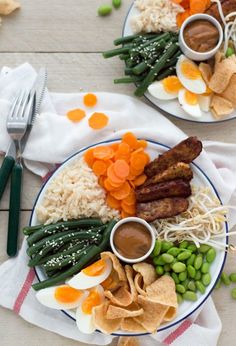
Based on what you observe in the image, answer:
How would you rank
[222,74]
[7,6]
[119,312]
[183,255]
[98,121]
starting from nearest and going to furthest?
1. [119,312]
2. [183,255]
3. [222,74]
4. [98,121]
5. [7,6]

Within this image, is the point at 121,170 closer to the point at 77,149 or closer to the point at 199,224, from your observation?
the point at 77,149

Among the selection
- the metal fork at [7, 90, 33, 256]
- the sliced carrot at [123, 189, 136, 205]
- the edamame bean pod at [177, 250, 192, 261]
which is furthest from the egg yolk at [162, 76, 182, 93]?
the edamame bean pod at [177, 250, 192, 261]

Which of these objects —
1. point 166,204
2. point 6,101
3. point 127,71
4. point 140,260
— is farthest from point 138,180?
point 6,101

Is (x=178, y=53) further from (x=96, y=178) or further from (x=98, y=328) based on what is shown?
(x=98, y=328)

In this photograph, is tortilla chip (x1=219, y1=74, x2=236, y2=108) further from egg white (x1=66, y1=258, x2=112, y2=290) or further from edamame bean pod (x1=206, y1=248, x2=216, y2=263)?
egg white (x1=66, y1=258, x2=112, y2=290)

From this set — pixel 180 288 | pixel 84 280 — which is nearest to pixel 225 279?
pixel 180 288
